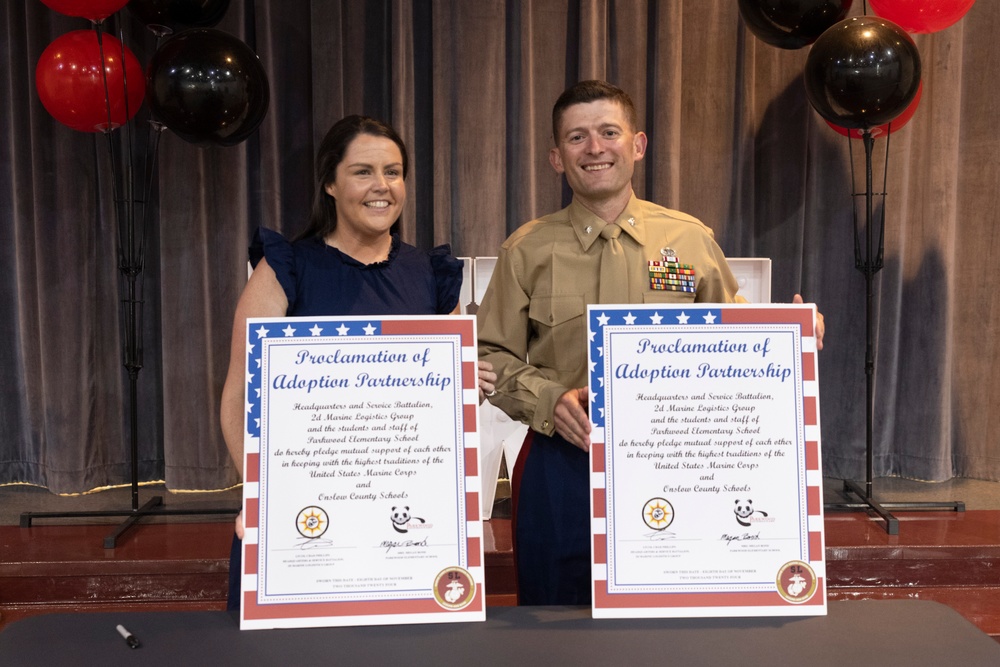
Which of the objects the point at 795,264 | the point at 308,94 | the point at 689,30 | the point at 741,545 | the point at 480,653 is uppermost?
the point at 689,30

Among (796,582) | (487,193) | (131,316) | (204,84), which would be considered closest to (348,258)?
(796,582)

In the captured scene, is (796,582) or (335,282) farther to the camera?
(335,282)

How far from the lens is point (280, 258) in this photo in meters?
1.68

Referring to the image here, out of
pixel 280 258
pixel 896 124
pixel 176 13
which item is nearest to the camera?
pixel 280 258

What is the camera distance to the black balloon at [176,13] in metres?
3.09

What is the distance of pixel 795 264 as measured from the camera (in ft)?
12.9

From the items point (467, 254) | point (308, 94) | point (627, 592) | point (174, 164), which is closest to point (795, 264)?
point (467, 254)

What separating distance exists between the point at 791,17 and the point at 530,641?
9.12 feet

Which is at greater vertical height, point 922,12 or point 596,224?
point 922,12

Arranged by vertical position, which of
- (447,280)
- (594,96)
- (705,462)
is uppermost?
(594,96)

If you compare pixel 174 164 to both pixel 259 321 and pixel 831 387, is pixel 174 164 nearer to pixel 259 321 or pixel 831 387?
pixel 259 321

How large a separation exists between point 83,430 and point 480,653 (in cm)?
310
